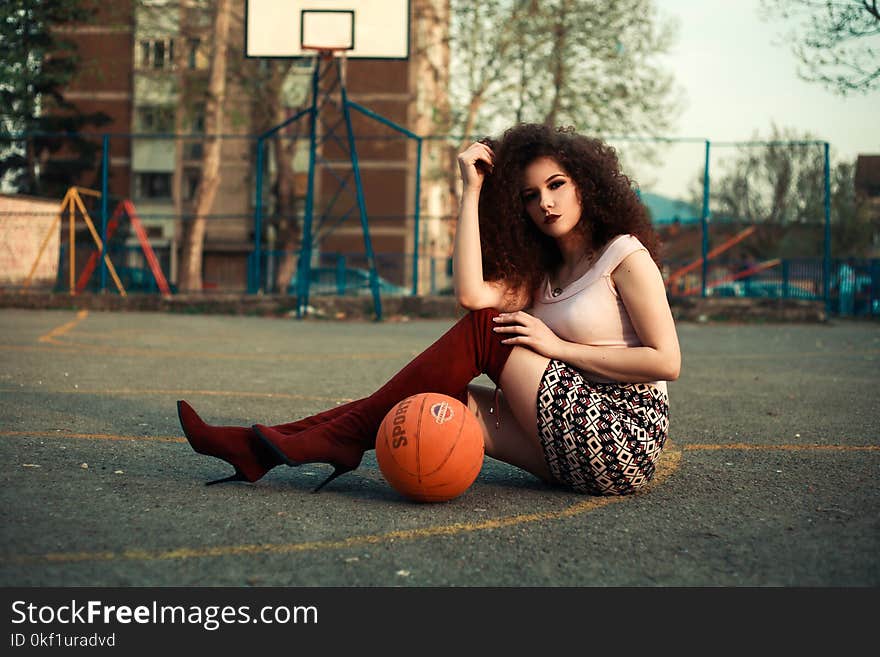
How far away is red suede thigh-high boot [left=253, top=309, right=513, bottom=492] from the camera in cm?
366

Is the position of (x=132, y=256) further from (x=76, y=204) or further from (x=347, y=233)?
(x=347, y=233)

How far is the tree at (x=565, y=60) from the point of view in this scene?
2527 cm

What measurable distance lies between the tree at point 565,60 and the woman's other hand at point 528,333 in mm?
22327

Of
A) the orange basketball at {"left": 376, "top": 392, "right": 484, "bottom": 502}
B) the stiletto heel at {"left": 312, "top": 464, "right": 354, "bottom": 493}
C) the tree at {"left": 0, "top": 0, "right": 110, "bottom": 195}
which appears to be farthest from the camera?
the tree at {"left": 0, "top": 0, "right": 110, "bottom": 195}

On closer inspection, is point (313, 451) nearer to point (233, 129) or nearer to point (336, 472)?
point (336, 472)

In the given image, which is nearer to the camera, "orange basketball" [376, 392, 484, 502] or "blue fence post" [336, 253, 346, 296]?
"orange basketball" [376, 392, 484, 502]

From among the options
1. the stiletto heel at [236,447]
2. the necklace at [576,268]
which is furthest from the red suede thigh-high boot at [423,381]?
the necklace at [576,268]

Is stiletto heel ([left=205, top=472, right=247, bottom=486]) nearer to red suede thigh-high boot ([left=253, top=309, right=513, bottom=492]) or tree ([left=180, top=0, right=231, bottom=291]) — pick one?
red suede thigh-high boot ([left=253, top=309, right=513, bottom=492])

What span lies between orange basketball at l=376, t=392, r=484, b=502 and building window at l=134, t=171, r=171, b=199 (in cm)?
4603

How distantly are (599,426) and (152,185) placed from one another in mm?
46860

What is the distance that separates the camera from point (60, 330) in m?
12.8

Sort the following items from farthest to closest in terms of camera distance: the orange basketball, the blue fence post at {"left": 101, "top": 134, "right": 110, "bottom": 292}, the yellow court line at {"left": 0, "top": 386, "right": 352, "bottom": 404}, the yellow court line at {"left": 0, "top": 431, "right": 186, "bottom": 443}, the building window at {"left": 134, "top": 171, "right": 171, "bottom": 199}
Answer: the building window at {"left": 134, "top": 171, "right": 171, "bottom": 199}
the blue fence post at {"left": 101, "top": 134, "right": 110, "bottom": 292}
the yellow court line at {"left": 0, "top": 386, "right": 352, "bottom": 404}
the yellow court line at {"left": 0, "top": 431, "right": 186, "bottom": 443}
the orange basketball

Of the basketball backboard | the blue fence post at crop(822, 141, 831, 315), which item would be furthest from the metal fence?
the basketball backboard
